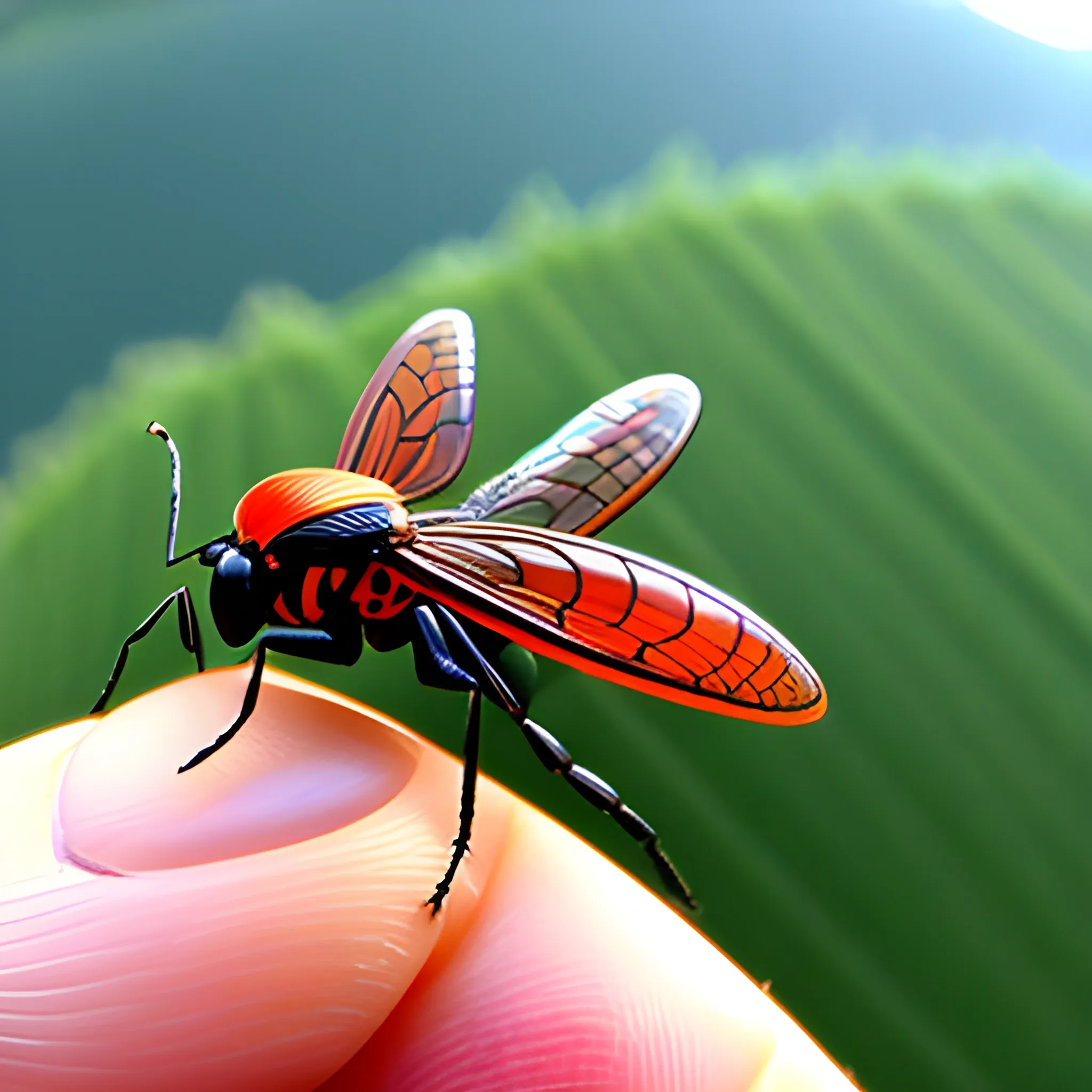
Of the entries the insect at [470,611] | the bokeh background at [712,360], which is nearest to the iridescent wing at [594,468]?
the insect at [470,611]

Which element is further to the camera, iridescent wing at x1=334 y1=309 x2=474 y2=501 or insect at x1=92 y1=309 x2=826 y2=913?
iridescent wing at x1=334 y1=309 x2=474 y2=501

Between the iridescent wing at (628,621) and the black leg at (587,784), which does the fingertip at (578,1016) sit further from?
the iridescent wing at (628,621)

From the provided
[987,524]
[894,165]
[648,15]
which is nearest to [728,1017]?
[987,524]

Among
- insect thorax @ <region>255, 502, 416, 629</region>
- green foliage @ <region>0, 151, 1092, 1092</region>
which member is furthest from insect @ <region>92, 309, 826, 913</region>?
green foliage @ <region>0, 151, 1092, 1092</region>

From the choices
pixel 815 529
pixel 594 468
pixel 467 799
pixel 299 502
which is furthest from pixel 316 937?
pixel 815 529

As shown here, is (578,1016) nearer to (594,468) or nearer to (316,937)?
(316,937)

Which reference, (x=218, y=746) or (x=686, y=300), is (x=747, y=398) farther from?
(x=218, y=746)

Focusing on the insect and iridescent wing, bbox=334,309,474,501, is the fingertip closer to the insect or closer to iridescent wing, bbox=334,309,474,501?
the insect
